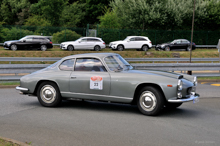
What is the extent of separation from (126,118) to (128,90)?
675 millimetres

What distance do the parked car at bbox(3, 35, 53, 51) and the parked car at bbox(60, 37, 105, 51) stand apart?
5.90ft

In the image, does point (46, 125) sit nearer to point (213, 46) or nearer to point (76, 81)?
point (76, 81)

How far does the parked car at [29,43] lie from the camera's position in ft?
98.2

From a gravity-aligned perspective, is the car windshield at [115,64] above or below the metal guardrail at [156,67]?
above

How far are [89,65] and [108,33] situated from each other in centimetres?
3146

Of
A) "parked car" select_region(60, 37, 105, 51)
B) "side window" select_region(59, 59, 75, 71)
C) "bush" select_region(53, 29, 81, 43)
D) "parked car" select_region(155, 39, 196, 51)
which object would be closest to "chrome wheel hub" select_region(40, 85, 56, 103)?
"side window" select_region(59, 59, 75, 71)

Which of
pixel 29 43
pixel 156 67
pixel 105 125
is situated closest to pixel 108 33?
pixel 29 43

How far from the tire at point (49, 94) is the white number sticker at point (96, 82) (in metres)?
1.01

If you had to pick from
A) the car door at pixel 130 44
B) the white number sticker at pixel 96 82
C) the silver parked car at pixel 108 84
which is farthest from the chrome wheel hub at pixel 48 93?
the car door at pixel 130 44

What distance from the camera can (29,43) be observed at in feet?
100

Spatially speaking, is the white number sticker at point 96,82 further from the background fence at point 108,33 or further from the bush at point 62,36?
the bush at point 62,36

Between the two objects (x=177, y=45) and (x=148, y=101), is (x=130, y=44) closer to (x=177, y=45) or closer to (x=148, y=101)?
(x=177, y=45)

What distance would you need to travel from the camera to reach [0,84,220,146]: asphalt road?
527 cm

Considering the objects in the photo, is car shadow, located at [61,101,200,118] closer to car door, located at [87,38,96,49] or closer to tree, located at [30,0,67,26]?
car door, located at [87,38,96,49]
